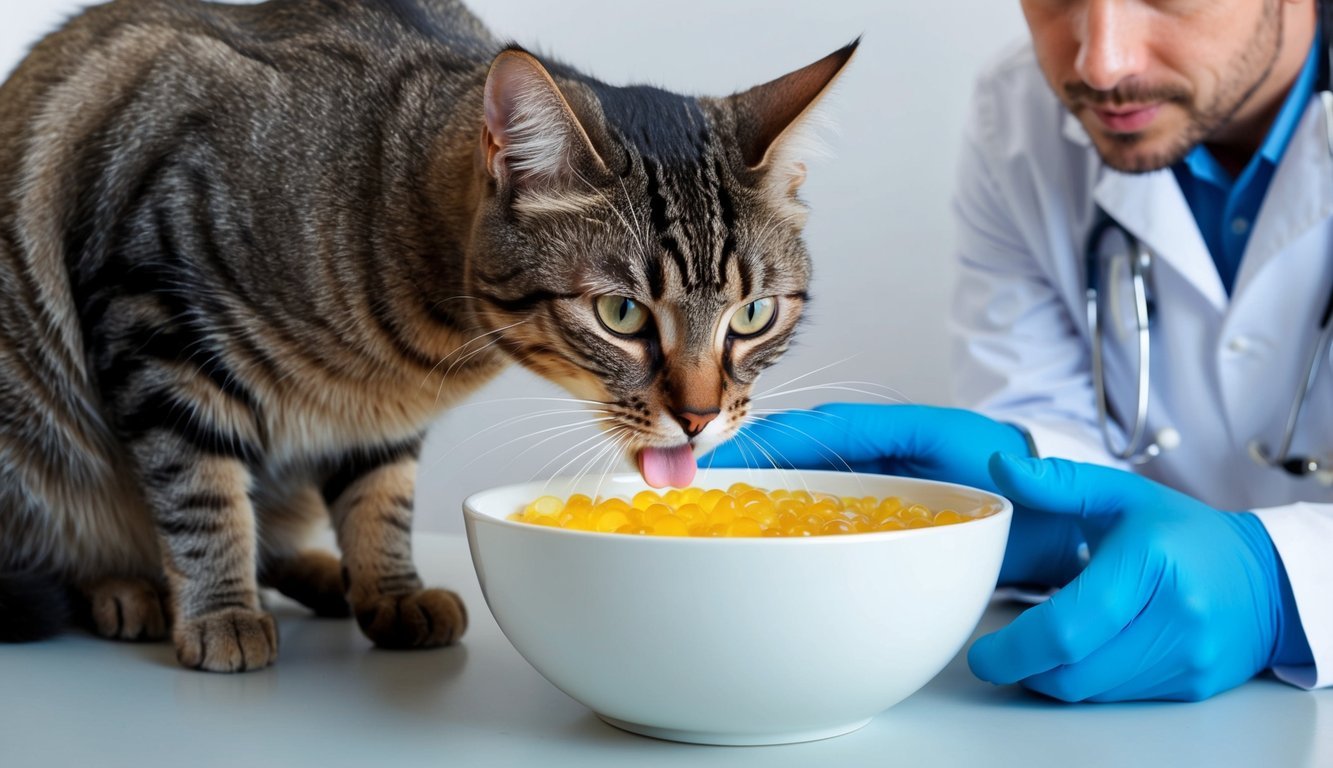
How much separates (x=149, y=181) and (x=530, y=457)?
4.62 feet

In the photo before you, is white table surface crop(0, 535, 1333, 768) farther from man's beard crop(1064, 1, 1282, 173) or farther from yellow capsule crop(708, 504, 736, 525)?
man's beard crop(1064, 1, 1282, 173)

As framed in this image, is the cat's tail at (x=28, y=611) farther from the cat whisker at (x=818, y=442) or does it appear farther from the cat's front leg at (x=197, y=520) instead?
the cat whisker at (x=818, y=442)

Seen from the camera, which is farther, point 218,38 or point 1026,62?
point 1026,62

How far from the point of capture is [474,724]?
83 cm

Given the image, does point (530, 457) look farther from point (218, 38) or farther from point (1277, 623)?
point (1277, 623)

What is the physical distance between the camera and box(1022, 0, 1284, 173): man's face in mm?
1293

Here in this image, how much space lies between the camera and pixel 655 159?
99 centimetres

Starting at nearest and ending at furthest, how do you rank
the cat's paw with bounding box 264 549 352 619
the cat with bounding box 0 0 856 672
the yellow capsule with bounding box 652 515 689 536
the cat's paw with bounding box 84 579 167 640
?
the yellow capsule with bounding box 652 515 689 536 → the cat with bounding box 0 0 856 672 → the cat's paw with bounding box 84 579 167 640 → the cat's paw with bounding box 264 549 352 619

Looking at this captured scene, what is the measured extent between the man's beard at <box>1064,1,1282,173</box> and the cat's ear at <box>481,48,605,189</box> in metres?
0.69

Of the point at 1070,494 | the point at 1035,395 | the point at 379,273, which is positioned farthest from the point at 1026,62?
the point at 379,273

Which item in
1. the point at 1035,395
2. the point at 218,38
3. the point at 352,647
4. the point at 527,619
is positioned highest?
the point at 218,38

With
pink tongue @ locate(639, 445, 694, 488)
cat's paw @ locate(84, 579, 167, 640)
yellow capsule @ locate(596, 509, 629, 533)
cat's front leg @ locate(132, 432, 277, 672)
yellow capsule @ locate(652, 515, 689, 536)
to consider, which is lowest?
cat's paw @ locate(84, 579, 167, 640)

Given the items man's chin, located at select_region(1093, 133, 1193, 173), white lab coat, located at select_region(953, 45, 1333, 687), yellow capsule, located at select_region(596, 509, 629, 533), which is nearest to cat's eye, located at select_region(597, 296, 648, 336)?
yellow capsule, located at select_region(596, 509, 629, 533)

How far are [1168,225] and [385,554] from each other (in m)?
1.01
